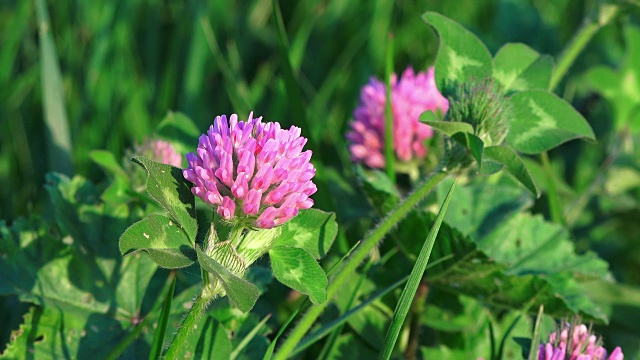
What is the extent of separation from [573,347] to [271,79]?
Result: 1803mm

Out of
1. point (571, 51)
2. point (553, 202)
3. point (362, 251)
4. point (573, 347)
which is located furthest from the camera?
point (571, 51)

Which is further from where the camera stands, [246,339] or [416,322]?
[416,322]

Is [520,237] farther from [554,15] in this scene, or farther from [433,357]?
[554,15]

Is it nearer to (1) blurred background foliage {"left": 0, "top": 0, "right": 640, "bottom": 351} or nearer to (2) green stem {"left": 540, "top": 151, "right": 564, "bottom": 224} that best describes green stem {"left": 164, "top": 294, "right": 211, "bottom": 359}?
(1) blurred background foliage {"left": 0, "top": 0, "right": 640, "bottom": 351}

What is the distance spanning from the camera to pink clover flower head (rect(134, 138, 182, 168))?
62.3 inches

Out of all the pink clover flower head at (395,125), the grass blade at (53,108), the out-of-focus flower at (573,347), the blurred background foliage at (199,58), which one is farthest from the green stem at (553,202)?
the grass blade at (53,108)

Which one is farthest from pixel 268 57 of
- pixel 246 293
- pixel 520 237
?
pixel 246 293

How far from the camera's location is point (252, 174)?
1.03 meters

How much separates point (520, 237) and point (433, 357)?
0.35 metres

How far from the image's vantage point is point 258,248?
110 cm

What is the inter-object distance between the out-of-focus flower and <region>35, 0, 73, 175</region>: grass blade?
4.18 ft

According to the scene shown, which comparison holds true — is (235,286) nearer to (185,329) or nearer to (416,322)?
(185,329)

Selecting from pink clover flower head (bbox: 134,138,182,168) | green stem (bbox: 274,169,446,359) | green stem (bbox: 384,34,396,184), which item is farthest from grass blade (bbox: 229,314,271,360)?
green stem (bbox: 384,34,396,184)

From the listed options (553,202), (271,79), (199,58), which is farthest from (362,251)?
(271,79)
